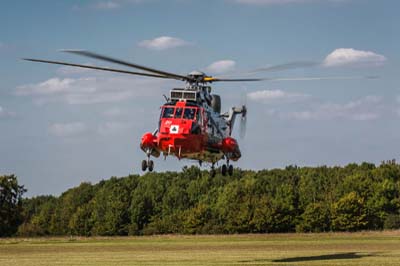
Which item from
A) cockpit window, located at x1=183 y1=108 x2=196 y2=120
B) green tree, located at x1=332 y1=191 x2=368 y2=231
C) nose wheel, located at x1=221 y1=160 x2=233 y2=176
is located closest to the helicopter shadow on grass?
nose wheel, located at x1=221 y1=160 x2=233 y2=176

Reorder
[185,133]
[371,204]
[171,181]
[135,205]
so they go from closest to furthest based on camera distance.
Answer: [185,133] → [371,204] → [135,205] → [171,181]

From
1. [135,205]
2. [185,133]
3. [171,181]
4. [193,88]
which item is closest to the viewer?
[185,133]

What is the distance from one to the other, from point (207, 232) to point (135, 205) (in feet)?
84.7

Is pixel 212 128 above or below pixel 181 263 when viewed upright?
above

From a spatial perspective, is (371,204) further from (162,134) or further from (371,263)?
(162,134)

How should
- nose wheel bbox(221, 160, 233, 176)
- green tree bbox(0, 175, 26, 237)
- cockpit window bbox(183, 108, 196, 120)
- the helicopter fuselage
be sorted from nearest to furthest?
the helicopter fuselage < cockpit window bbox(183, 108, 196, 120) < nose wheel bbox(221, 160, 233, 176) < green tree bbox(0, 175, 26, 237)

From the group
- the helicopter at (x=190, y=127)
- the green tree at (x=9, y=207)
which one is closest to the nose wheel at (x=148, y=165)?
the helicopter at (x=190, y=127)

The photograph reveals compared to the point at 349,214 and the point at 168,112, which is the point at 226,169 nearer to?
the point at 168,112

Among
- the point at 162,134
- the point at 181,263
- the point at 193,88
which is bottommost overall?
the point at 181,263

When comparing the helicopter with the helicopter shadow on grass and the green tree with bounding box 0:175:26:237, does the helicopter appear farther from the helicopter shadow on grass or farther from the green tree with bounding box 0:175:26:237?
the green tree with bounding box 0:175:26:237

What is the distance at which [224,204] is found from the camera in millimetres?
145375

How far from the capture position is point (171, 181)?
17550cm

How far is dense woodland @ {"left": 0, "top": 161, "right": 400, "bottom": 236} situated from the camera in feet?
433

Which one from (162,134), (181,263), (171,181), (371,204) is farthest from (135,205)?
(162,134)
